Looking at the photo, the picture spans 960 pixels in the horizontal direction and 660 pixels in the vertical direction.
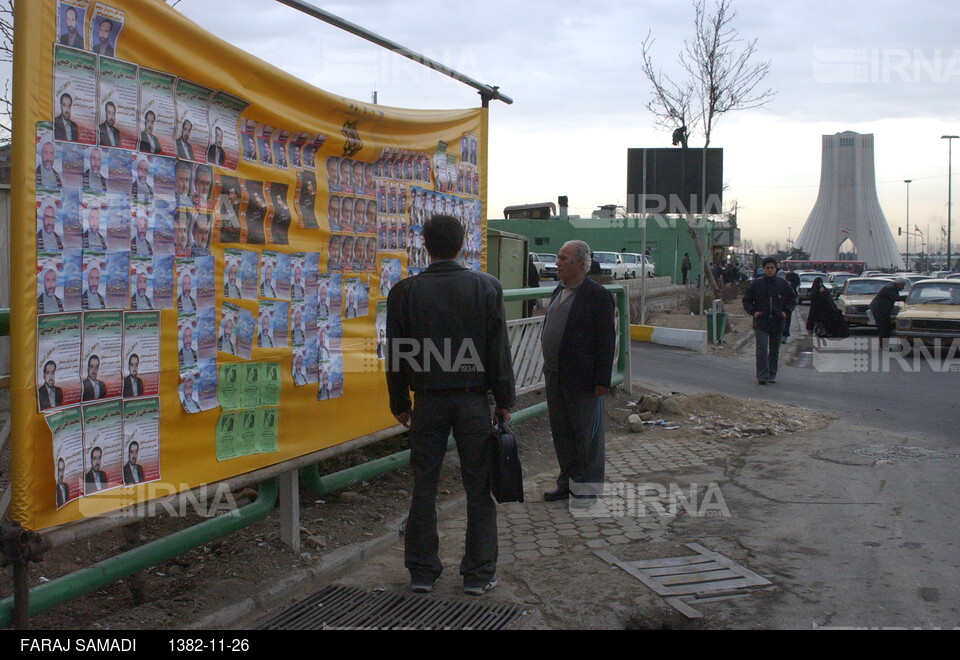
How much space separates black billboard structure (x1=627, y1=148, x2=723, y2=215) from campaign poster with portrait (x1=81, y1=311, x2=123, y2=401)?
45.1 feet

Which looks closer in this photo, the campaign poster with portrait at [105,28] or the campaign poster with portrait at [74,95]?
the campaign poster with portrait at [74,95]

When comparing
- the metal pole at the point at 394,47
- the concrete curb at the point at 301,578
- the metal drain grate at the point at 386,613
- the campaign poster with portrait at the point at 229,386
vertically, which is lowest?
the metal drain grate at the point at 386,613

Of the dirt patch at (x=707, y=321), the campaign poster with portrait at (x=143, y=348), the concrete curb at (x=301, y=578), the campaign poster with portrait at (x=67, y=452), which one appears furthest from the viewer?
the dirt patch at (x=707, y=321)

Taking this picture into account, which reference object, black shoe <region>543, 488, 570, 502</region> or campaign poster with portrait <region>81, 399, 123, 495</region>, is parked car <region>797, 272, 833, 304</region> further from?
campaign poster with portrait <region>81, 399, 123, 495</region>

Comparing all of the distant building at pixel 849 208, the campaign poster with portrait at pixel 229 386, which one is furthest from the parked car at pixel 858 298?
the distant building at pixel 849 208

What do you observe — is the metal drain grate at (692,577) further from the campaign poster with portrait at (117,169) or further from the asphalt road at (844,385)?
the asphalt road at (844,385)

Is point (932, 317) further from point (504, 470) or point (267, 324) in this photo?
point (267, 324)

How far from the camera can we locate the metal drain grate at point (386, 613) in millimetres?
4027

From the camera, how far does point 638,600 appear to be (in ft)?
14.3

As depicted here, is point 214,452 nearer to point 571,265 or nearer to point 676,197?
point 571,265

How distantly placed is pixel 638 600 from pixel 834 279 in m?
41.4

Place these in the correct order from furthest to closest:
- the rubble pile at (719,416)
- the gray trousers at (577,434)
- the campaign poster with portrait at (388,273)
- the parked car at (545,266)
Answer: the parked car at (545,266), the rubble pile at (719,416), the gray trousers at (577,434), the campaign poster with portrait at (388,273)

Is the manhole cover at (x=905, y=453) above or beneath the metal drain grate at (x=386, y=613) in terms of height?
above

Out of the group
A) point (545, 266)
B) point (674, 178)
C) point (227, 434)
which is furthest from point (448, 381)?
point (545, 266)
